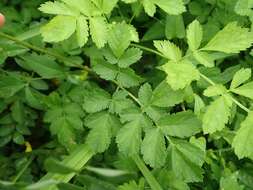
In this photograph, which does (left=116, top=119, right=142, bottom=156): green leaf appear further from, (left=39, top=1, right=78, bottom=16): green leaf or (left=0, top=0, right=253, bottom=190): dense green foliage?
(left=39, top=1, right=78, bottom=16): green leaf

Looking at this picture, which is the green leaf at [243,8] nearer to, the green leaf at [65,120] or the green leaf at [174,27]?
the green leaf at [174,27]

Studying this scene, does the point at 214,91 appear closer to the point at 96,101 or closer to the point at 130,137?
the point at 130,137

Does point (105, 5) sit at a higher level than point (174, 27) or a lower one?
higher

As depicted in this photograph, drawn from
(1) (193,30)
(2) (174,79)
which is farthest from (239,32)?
(2) (174,79)

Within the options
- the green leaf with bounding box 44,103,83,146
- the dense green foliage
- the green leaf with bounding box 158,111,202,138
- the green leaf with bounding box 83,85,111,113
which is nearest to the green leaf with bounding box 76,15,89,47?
the dense green foliage

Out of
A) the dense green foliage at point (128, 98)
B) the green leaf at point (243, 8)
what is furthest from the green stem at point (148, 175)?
the green leaf at point (243, 8)

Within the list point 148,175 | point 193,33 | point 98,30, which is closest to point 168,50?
point 193,33

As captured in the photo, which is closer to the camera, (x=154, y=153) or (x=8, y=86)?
(x=154, y=153)
